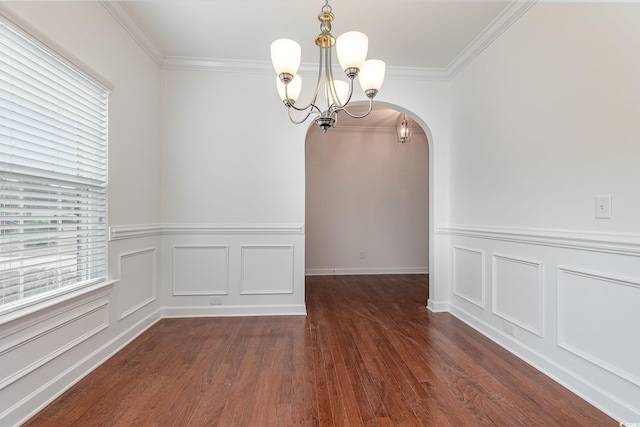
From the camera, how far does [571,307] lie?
1877 mm

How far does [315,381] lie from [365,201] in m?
3.77

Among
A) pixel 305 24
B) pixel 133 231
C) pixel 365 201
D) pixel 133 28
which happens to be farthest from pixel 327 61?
pixel 365 201

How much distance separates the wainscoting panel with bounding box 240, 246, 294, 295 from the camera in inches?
125

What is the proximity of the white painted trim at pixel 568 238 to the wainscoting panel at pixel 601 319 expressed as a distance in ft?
0.50

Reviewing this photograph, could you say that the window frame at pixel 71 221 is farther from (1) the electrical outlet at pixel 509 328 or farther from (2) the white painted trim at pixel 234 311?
(1) the electrical outlet at pixel 509 328

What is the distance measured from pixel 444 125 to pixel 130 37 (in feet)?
10.3

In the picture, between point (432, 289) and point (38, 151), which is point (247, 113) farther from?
point (432, 289)

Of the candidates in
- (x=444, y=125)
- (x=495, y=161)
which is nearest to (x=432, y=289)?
(x=495, y=161)

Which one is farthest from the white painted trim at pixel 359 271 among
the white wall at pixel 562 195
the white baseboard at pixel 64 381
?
the white baseboard at pixel 64 381

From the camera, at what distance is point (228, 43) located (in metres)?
2.79

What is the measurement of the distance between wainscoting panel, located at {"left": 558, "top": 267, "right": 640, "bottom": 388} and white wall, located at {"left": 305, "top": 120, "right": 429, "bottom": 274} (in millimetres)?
3476

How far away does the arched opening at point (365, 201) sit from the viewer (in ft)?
17.3

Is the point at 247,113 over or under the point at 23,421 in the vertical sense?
over

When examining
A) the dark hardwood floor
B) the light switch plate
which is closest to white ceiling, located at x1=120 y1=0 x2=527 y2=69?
the light switch plate
